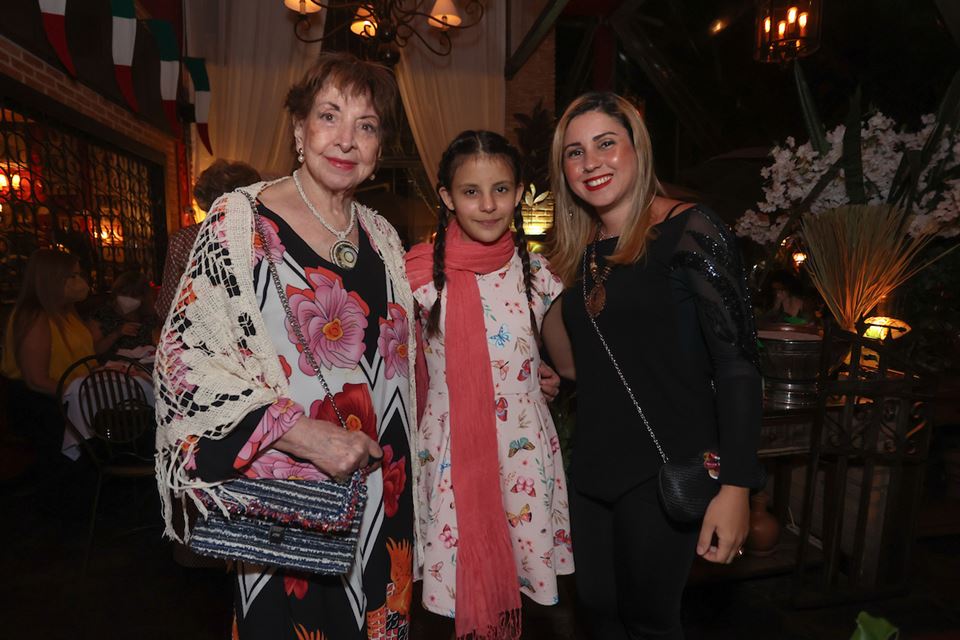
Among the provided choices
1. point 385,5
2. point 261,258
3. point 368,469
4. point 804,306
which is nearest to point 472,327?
point 368,469

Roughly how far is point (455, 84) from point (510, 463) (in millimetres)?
6163

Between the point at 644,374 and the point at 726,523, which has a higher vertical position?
the point at 644,374

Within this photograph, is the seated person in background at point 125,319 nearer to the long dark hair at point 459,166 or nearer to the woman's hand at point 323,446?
the long dark hair at point 459,166

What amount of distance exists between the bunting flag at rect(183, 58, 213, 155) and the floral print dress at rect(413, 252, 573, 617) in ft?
19.0

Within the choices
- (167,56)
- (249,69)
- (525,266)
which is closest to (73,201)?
(167,56)

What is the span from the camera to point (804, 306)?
4.88 metres

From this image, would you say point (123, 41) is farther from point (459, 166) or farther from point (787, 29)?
point (787, 29)

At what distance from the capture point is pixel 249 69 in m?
6.38

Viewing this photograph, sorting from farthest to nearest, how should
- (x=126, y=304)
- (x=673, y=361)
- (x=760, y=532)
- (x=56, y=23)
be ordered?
1. (x=126, y=304)
2. (x=56, y=23)
3. (x=760, y=532)
4. (x=673, y=361)

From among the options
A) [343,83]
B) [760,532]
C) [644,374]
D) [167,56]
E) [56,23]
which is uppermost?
[167,56]

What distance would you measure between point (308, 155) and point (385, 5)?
3.35m

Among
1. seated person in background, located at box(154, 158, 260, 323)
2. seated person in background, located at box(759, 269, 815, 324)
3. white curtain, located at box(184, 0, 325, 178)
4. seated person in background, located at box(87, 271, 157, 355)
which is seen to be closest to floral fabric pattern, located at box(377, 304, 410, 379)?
seated person in background, located at box(154, 158, 260, 323)

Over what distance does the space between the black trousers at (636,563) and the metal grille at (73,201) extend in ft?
14.1

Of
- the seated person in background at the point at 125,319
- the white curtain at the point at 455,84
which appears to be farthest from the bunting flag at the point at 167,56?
the seated person in background at the point at 125,319
